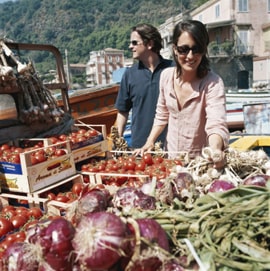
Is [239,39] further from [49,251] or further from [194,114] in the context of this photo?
[49,251]

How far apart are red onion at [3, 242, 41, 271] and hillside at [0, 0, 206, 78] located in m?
120

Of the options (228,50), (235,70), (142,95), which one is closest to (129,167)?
(142,95)

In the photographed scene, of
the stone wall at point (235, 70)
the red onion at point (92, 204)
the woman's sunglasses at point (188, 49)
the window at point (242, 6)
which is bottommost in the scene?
the stone wall at point (235, 70)

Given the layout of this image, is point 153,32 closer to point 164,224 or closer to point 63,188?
point 63,188

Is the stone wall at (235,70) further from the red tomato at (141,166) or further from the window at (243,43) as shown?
the red tomato at (141,166)

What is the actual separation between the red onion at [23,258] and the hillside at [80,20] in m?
120

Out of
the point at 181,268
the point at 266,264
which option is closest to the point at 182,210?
the point at 181,268

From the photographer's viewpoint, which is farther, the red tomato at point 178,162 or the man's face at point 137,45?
the man's face at point 137,45

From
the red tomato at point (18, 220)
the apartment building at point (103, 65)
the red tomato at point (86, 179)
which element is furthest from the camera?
the apartment building at point (103, 65)

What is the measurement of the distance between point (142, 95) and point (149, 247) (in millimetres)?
3235

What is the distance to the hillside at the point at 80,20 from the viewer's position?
407ft

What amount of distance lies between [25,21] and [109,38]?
147 ft

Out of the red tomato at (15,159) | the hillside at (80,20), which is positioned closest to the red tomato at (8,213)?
the red tomato at (15,159)

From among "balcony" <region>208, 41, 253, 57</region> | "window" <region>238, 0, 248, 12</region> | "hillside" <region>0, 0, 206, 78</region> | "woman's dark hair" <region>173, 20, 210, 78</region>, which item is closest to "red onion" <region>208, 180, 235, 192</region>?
"woman's dark hair" <region>173, 20, 210, 78</region>
